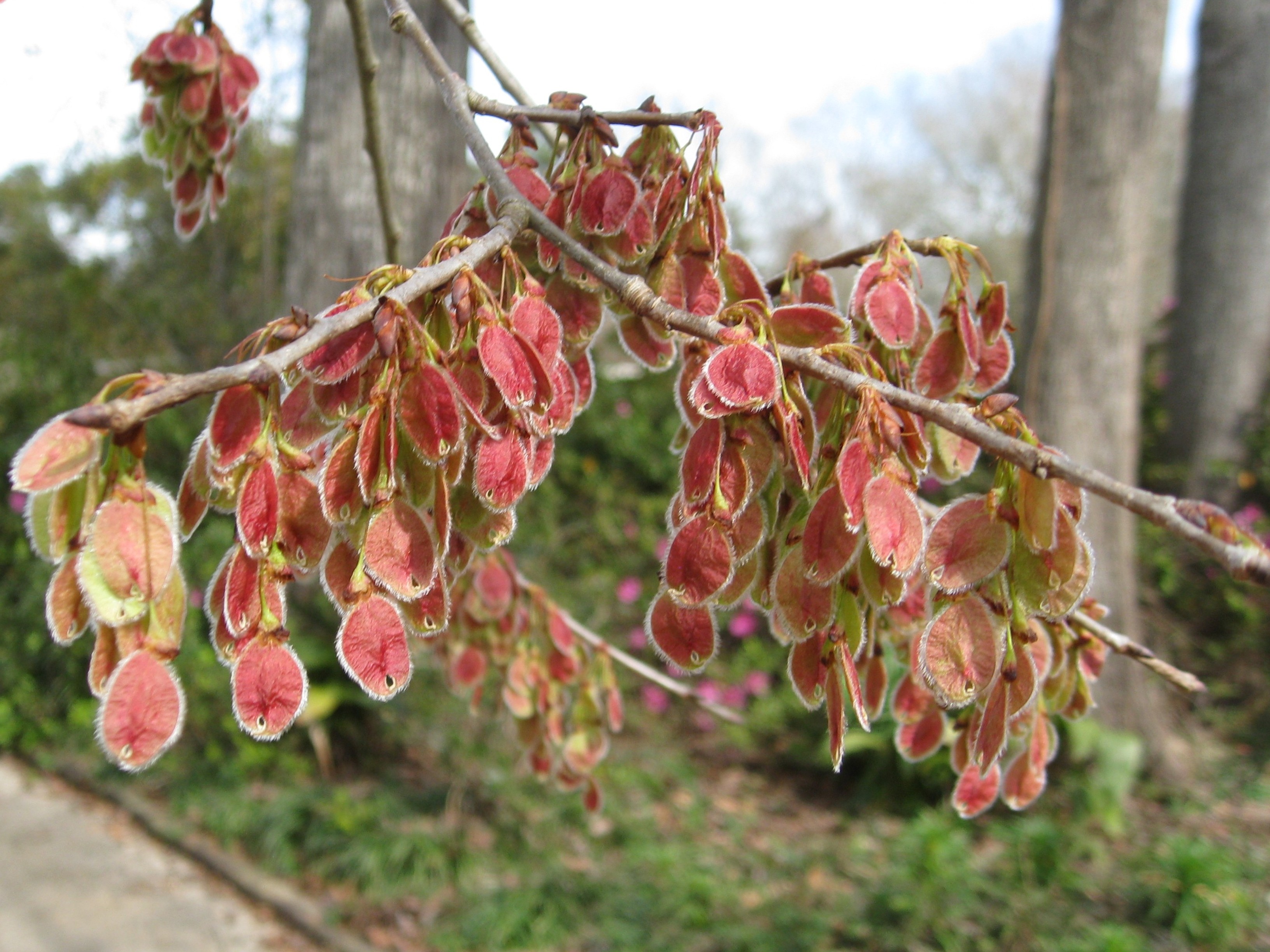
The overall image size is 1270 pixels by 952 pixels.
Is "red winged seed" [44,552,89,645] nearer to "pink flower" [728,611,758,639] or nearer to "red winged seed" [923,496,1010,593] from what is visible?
"red winged seed" [923,496,1010,593]

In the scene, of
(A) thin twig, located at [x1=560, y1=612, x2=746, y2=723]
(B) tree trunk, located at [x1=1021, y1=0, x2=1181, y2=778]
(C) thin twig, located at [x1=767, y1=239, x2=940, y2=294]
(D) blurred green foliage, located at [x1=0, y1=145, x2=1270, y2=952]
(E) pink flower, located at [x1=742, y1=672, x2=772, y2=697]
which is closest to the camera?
(C) thin twig, located at [x1=767, y1=239, x2=940, y2=294]

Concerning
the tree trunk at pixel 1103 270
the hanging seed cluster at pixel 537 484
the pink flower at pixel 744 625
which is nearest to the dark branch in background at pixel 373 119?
the hanging seed cluster at pixel 537 484

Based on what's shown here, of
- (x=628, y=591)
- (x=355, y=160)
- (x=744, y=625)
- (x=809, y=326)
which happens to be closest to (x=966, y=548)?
Result: (x=809, y=326)

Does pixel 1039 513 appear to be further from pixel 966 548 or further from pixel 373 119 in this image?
pixel 373 119

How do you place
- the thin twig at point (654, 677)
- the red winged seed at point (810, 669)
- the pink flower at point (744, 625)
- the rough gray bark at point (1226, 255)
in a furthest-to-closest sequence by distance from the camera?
the pink flower at point (744, 625), the rough gray bark at point (1226, 255), the thin twig at point (654, 677), the red winged seed at point (810, 669)

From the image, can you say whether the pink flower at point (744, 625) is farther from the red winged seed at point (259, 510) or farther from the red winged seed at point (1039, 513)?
the red winged seed at point (259, 510)

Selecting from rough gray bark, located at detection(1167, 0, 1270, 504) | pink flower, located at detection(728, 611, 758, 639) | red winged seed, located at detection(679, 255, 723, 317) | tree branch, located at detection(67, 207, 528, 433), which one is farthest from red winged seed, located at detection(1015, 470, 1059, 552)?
rough gray bark, located at detection(1167, 0, 1270, 504)
